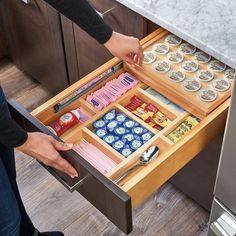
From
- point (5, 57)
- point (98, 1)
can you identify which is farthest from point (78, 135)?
point (5, 57)

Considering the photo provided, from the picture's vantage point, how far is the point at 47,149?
3.60 ft

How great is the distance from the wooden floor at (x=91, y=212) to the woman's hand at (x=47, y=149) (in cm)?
65

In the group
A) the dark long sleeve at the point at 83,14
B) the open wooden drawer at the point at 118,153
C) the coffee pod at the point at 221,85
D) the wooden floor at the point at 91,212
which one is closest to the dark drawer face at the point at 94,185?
the open wooden drawer at the point at 118,153

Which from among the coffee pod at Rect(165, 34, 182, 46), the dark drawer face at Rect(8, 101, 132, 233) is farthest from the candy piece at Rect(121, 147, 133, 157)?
→ the coffee pod at Rect(165, 34, 182, 46)

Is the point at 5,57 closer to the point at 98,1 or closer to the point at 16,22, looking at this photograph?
the point at 16,22

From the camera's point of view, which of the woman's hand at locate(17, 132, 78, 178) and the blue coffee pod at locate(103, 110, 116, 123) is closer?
the woman's hand at locate(17, 132, 78, 178)

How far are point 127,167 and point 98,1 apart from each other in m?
0.59

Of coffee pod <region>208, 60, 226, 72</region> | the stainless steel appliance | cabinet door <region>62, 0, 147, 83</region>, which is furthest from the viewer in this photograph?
cabinet door <region>62, 0, 147, 83</region>

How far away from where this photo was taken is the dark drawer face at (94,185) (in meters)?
1.04

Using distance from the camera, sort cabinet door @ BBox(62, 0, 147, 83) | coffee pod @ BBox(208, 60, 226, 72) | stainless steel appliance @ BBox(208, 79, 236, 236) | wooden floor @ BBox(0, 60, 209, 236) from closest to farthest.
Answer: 1. stainless steel appliance @ BBox(208, 79, 236, 236)
2. coffee pod @ BBox(208, 60, 226, 72)
3. cabinet door @ BBox(62, 0, 147, 83)
4. wooden floor @ BBox(0, 60, 209, 236)

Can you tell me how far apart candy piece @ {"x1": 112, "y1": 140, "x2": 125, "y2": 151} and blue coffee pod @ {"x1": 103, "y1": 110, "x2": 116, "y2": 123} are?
65 mm

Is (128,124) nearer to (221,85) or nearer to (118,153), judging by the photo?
(118,153)

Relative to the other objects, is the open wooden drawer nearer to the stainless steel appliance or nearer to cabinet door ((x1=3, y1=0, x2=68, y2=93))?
the stainless steel appliance

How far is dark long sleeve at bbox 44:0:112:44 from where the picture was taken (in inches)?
47.0
